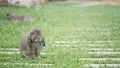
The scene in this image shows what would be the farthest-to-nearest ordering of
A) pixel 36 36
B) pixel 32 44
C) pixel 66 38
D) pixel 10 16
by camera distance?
pixel 10 16 → pixel 66 38 → pixel 32 44 → pixel 36 36

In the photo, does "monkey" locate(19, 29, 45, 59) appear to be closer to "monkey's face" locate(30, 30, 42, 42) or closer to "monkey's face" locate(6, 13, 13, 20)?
"monkey's face" locate(30, 30, 42, 42)

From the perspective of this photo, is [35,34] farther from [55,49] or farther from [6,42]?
[6,42]

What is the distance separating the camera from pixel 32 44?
8.80 metres

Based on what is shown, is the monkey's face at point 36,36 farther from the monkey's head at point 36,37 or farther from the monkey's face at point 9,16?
the monkey's face at point 9,16

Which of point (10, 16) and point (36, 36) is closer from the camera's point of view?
point (36, 36)

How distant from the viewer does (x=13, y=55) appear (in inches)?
393

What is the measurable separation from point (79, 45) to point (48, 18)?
26.4 feet

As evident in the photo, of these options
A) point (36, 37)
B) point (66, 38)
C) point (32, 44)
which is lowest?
point (66, 38)

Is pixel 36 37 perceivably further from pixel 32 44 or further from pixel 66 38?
pixel 66 38

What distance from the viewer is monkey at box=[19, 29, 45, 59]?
8.68 meters

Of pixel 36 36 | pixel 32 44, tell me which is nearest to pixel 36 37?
pixel 36 36

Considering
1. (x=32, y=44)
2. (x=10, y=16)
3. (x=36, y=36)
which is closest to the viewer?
(x=36, y=36)

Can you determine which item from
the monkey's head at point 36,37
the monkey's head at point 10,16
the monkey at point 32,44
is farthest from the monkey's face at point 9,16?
the monkey's head at point 36,37

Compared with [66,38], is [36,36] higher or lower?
higher
